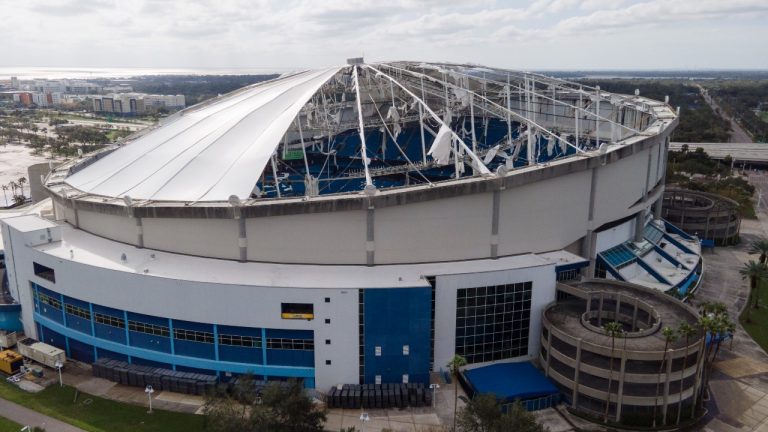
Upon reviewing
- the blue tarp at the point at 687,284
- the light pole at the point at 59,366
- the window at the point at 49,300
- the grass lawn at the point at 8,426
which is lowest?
the grass lawn at the point at 8,426

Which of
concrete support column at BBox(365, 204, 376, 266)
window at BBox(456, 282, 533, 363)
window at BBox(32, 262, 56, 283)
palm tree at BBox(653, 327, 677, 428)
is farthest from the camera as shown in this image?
window at BBox(32, 262, 56, 283)

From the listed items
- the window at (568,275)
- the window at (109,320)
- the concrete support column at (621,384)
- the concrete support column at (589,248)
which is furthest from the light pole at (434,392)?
the window at (109,320)

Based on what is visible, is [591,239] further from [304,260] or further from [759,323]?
[304,260]

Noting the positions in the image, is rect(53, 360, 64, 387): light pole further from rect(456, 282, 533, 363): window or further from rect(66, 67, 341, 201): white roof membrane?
rect(456, 282, 533, 363): window

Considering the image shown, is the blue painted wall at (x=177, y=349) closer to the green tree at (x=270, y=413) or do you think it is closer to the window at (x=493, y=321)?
the green tree at (x=270, y=413)

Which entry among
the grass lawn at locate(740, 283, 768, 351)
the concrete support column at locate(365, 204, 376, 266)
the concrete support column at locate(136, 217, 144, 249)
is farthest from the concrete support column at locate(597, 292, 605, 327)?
the concrete support column at locate(136, 217, 144, 249)
